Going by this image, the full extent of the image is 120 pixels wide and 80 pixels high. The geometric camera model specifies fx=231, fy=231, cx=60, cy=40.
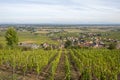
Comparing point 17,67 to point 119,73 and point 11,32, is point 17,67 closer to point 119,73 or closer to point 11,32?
point 119,73

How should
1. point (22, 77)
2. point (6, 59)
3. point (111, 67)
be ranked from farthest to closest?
1. point (6, 59)
2. point (111, 67)
3. point (22, 77)

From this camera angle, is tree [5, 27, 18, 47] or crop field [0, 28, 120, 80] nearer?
crop field [0, 28, 120, 80]

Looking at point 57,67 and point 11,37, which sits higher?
point 11,37

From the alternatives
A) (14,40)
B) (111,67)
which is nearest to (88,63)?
(111,67)

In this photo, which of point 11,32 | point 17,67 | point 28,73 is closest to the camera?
point 28,73

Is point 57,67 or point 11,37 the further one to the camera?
point 11,37

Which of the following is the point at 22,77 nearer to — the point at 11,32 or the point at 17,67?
the point at 17,67

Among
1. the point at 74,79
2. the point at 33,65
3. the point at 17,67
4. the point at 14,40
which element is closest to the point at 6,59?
the point at 17,67

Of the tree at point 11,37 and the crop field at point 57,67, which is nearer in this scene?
the crop field at point 57,67

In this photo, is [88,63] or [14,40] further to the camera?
[14,40]
